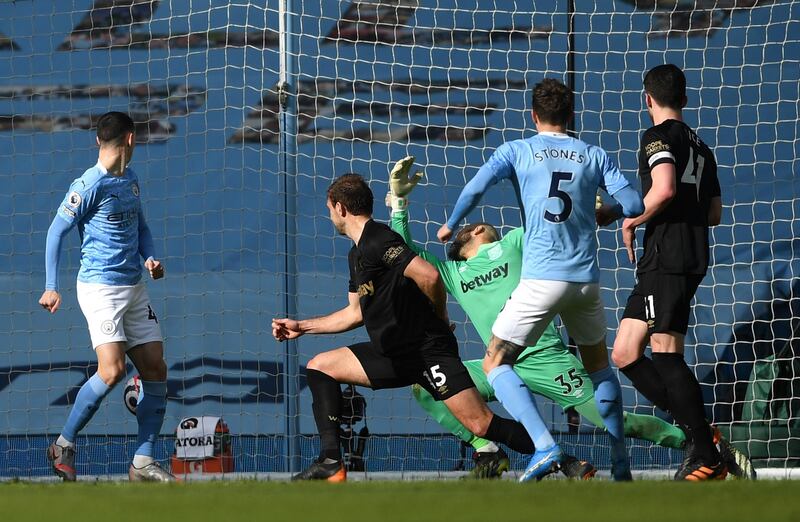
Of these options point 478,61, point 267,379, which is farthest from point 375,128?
point 267,379

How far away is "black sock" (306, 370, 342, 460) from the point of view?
18.0ft

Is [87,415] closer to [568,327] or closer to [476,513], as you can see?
[568,327]

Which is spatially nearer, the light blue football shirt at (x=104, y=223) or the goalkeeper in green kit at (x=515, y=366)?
the light blue football shirt at (x=104, y=223)

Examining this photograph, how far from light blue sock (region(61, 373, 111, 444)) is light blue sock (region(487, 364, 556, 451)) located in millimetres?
2107

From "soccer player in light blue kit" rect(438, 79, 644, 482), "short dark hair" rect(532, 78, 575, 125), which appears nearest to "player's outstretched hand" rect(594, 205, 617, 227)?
"soccer player in light blue kit" rect(438, 79, 644, 482)

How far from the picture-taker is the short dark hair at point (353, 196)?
213 inches

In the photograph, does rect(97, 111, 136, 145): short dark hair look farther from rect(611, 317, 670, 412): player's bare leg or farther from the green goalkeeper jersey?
rect(611, 317, 670, 412): player's bare leg

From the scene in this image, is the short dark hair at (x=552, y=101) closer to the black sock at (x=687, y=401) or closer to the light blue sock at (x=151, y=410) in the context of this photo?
the black sock at (x=687, y=401)

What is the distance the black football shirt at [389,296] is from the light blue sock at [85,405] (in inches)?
56.3

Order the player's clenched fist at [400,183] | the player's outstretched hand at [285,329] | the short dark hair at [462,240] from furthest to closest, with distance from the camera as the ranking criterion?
the short dark hair at [462,240], the player's clenched fist at [400,183], the player's outstretched hand at [285,329]

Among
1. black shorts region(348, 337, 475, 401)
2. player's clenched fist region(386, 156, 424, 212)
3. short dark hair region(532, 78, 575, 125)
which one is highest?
short dark hair region(532, 78, 575, 125)

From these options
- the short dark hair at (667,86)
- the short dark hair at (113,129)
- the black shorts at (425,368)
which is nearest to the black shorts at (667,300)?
the short dark hair at (667,86)

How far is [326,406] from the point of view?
5.55 meters

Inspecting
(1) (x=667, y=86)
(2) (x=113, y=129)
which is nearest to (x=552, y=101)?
(1) (x=667, y=86)
